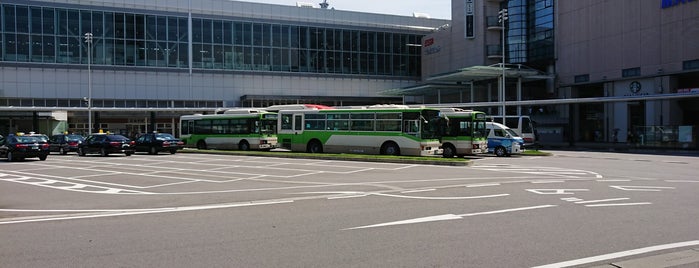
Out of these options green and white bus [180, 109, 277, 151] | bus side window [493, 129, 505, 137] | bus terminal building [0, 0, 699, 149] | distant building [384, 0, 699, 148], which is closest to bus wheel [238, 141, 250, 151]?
green and white bus [180, 109, 277, 151]

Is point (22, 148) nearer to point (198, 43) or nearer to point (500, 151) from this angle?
point (500, 151)

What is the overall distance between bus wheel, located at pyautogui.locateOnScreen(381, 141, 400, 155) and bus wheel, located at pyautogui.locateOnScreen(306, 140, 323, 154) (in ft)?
16.0

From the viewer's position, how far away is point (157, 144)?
36.2m

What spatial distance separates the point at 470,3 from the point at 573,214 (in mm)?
59401

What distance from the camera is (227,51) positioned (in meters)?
67.3

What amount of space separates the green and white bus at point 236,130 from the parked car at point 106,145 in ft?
22.6

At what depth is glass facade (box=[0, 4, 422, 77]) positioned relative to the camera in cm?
5931

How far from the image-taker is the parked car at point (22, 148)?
2966 centimetres

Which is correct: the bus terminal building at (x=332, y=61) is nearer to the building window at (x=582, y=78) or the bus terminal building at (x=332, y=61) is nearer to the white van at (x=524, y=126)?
the building window at (x=582, y=78)

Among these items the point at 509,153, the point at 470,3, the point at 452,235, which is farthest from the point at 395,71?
the point at 452,235

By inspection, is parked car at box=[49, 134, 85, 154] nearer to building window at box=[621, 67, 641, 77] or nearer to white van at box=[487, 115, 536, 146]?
white van at box=[487, 115, 536, 146]

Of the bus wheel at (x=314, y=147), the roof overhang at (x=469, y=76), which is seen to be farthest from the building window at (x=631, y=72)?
the bus wheel at (x=314, y=147)

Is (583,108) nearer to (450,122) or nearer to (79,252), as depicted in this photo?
(450,122)

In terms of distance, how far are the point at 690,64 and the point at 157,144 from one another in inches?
1638
